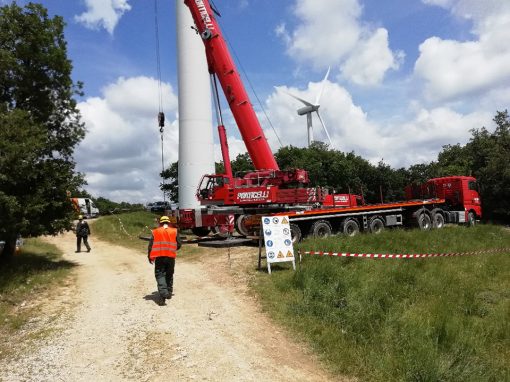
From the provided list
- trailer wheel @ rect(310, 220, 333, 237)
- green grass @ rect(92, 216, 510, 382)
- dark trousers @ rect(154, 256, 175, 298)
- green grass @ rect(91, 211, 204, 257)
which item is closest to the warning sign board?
green grass @ rect(92, 216, 510, 382)

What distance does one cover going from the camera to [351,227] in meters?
19.2

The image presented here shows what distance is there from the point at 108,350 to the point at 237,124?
12.6 meters

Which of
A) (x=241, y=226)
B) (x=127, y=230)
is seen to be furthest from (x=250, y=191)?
(x=127, y=230)

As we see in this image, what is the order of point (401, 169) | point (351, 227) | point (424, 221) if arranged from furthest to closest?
1. point (401, 169)
2. point (424, 221)
3. point (351, 227)

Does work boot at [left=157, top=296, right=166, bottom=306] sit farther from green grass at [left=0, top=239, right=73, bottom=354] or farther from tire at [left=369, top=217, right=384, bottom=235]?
tire at [left=369, top=217, right=384, bottom=235]

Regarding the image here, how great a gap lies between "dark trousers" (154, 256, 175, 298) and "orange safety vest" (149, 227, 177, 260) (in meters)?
0.12

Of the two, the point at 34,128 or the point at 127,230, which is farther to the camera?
the point at 127,230

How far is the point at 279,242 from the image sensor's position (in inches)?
476

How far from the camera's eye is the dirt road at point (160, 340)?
6.42m

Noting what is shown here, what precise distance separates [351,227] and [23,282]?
12892 millimetres

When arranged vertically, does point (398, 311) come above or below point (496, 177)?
below

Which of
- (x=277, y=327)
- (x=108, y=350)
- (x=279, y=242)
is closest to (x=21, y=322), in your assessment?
(x=108, y=350)

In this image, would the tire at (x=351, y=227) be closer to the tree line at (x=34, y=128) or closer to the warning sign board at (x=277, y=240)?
the warning sign board at (x=277, y=240)

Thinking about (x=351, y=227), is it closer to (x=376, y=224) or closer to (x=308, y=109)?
(x=376, y=224)
